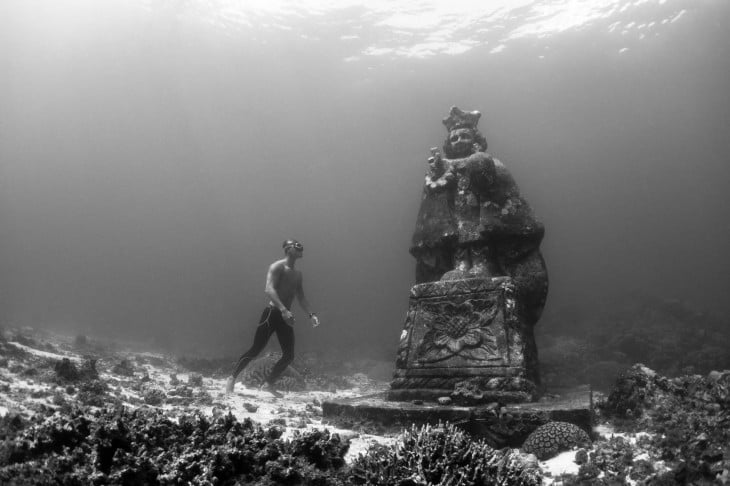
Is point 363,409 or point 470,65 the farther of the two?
point 470,65

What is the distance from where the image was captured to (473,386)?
5.86 m

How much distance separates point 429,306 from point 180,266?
19977 centimetres

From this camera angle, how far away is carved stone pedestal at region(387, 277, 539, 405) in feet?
19.1

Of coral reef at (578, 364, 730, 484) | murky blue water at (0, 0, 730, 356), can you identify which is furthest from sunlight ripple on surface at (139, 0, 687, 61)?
coral reef at (578, 364, 730, 484)

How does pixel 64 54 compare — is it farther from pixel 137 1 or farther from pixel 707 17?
pixel 707 17

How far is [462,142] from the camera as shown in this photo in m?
8.73

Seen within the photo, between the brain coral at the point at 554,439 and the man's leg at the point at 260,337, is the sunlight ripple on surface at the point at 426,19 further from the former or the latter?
the brain coral at the point at 554,439

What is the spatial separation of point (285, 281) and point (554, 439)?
6.68m

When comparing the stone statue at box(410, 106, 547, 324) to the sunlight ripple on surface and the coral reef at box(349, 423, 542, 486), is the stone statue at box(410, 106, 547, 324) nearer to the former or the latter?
the coral reef at box(349, 423, 542, 486)

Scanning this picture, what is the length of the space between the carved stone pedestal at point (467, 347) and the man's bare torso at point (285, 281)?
139 inches

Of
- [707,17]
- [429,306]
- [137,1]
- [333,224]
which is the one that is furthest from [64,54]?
[333,224]

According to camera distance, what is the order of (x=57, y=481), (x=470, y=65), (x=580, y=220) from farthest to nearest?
(x=580, y=220)
(x=470, y=65)
(x=57, y=481)

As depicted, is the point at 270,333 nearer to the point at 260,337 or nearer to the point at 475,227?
the point at 260,337

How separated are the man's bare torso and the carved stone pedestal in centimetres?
352
